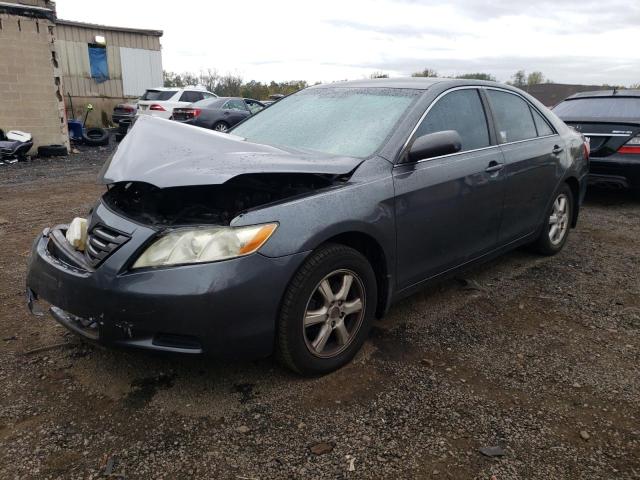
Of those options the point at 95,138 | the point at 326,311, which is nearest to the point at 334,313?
the point at 326,311

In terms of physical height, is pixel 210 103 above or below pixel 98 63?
below

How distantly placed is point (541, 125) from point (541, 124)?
1 cm

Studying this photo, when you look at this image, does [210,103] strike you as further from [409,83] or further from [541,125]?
[409,83]

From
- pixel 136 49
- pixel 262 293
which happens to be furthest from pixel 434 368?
pixel 136 49

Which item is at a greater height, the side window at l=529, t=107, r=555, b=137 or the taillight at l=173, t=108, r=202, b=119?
the side window at l=529, t=107, r=555, b=137

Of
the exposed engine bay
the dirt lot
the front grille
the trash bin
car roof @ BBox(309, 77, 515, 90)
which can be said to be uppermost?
car roof @ BBox(309, 77, 515, 90)

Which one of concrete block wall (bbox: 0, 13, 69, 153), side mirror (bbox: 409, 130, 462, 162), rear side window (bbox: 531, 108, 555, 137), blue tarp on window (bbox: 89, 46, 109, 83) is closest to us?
side mirror (bbox: 409, 130, 462, 162)

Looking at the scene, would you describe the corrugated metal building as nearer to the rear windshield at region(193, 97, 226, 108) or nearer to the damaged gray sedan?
the rear windshield at region(193, 97, 226, 108)

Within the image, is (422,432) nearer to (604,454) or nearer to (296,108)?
(604,454)

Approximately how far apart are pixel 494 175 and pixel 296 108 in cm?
153

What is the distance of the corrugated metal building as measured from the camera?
1892 centimetres

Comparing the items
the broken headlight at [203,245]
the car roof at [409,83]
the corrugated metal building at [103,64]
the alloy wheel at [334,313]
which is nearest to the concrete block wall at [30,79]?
the corrugated metal building at [103,64]

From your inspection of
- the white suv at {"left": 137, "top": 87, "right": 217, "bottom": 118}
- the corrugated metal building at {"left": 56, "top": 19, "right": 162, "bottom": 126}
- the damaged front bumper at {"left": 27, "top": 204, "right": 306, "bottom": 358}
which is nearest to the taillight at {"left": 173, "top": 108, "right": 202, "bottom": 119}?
the white suv at {"left": 137, "top": 87, "right": 217, "bottom": 118}

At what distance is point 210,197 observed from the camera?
288 cm
